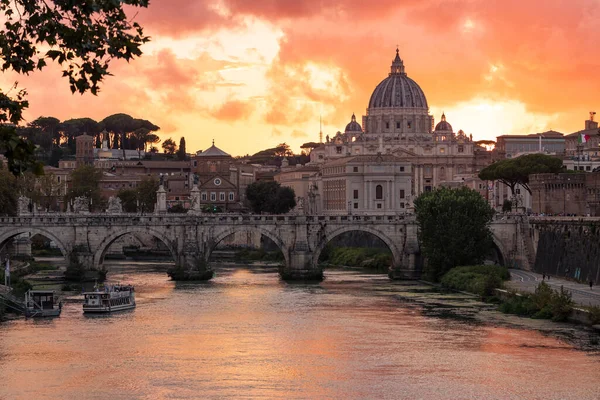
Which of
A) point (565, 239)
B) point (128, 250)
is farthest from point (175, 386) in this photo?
point (128, 250)

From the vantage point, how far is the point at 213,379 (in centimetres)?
4028

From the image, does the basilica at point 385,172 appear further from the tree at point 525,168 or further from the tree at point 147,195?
the tree at point 525,168

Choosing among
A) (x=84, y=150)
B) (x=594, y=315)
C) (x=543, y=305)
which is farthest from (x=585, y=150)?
(x=594, y=315)

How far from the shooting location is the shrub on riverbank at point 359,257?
92.4 metres

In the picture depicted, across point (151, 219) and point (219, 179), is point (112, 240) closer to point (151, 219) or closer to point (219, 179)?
point (151, 219)

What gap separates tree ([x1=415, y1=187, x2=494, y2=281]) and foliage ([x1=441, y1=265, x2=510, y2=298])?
5.74ft

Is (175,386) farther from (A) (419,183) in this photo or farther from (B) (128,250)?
(A) (419,183)

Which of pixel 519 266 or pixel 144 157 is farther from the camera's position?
pixel 144 157

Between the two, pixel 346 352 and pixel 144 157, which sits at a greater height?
pixel 144 157

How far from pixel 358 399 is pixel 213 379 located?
5230 mm

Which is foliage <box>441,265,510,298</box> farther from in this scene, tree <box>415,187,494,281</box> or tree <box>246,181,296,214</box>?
tree <box>246,181,296,214</box>

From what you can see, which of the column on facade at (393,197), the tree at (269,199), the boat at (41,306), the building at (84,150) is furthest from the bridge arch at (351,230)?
the building at (84,150)

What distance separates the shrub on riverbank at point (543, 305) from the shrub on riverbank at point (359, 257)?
32842mm

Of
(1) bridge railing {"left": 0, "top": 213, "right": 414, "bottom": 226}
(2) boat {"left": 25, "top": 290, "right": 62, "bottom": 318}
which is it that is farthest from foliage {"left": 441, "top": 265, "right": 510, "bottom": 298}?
(2) boat {"left": 25, "top": 290, "right": 62, "bottom": 318}
